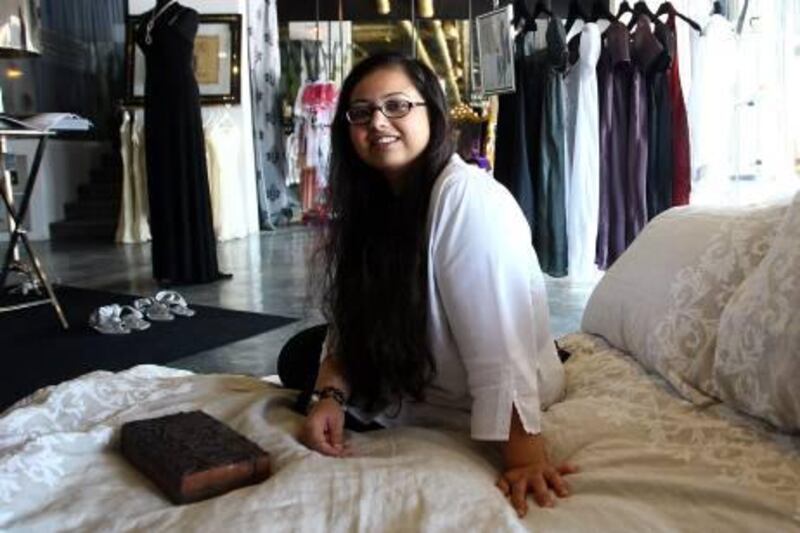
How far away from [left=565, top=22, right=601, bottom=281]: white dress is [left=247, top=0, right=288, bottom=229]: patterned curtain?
420 centimetres

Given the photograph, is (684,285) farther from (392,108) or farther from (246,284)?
(246,284)

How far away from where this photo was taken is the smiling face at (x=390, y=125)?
1086mm

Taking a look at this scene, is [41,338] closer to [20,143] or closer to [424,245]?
[424,245]

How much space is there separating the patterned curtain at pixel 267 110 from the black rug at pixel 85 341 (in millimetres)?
3479

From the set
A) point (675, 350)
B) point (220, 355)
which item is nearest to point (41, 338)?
point (220, 355)

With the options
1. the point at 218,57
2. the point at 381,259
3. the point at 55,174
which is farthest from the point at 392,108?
the point at 55,174

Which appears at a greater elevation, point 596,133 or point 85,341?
point 596,133

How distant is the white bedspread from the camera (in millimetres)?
806

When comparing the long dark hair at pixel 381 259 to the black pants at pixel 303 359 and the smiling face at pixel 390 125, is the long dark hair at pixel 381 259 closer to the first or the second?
the smiling face at pixel 390 125

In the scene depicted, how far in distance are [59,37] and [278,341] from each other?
6050 mm

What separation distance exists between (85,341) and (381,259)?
7.33 feet

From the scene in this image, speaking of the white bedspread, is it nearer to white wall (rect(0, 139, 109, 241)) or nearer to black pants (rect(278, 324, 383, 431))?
black pants (rect(278, 324, 383, 431))

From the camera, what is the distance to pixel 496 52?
3248 millimetres

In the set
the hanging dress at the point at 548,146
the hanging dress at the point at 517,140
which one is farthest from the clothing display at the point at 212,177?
the hanging dress at the point at 548,146
